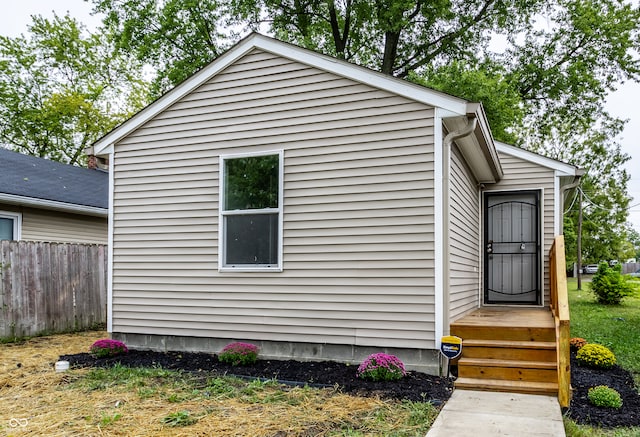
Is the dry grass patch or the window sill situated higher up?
the window sill

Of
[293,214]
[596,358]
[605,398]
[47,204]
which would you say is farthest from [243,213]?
[47,204]

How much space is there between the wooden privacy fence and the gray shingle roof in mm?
1587

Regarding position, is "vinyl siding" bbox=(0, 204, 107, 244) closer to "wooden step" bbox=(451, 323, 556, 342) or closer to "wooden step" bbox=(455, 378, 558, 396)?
"wooden step" bbox=(451, 323, 556, 342)

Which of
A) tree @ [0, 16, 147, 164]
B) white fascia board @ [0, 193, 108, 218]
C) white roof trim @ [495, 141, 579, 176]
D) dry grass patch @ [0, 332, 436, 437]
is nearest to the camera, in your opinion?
dry grass patch @ [0, 332, 436, 437]

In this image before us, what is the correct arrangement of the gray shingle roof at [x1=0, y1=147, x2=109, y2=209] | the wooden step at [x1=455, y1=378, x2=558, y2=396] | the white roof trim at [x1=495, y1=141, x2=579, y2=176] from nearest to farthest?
the wooden step at [x1=455, y1=378, x2=558, y2=396]
the white roof trim at [x1=495, y1=141, x2=579, y2=176]
the gray shingle roof at [x1=0, y1=147, x2=109, y2=209]

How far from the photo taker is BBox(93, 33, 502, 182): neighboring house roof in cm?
502

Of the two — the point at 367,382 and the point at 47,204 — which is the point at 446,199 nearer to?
the point at 367,382

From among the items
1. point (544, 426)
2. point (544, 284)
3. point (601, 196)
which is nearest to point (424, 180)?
point (544, 426)

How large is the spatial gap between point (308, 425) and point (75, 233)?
347 inches

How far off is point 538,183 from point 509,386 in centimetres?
458

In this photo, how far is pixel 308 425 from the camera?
3.62 meters

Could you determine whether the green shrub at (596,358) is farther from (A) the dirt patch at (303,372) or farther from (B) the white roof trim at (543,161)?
(B) the white roof trim at (543,161)

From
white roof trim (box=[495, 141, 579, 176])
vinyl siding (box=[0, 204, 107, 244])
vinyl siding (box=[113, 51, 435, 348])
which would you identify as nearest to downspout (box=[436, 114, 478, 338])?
vinyl siding (box=[113, 51, 435, 348])

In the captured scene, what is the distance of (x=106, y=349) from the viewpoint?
19.3 ft
